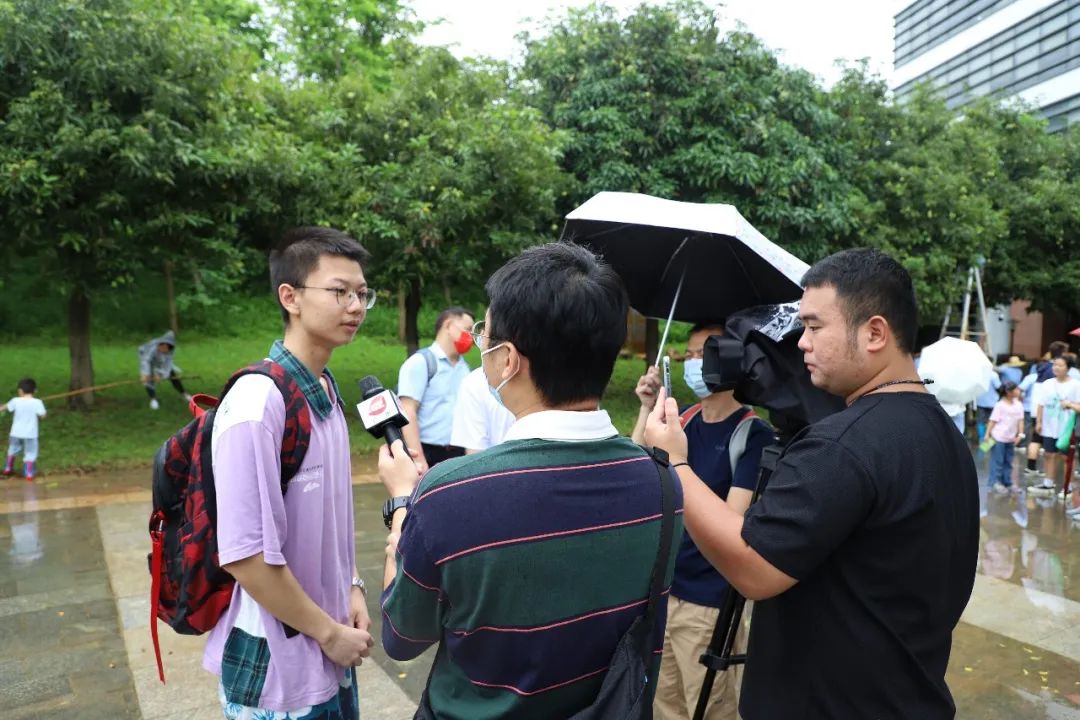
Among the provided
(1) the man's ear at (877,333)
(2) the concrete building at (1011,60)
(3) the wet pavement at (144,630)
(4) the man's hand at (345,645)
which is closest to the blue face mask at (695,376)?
(1) the man's ear at (877,333)

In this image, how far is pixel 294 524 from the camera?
6.62 ft

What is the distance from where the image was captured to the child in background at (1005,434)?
9.57 metres

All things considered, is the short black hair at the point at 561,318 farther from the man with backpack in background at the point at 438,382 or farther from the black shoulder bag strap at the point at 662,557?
the man with backpack in background at the point at 438,382

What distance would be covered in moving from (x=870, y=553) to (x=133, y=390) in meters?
13.8

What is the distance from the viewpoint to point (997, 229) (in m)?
15.4

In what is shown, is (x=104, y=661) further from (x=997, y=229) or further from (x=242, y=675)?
(x=997, y=229)

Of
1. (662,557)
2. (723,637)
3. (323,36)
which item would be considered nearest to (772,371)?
(723,637)

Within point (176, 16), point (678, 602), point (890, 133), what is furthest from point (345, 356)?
point (678, 602)

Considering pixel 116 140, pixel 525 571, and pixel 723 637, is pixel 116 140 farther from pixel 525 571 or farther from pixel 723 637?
pixel 525 571

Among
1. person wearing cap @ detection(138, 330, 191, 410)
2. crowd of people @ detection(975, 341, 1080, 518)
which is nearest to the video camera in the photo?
crowd of people @ detection(975, 341, 1080, 518)

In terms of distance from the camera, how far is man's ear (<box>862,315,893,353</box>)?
1.88m

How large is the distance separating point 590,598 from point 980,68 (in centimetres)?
3429

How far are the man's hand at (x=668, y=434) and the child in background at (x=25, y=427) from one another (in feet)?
28.1

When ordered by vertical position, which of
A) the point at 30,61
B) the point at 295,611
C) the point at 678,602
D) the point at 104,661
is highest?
the point at 30,61
